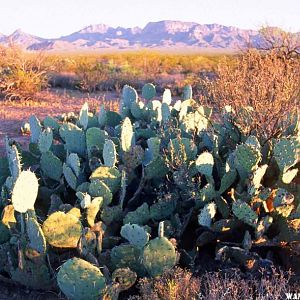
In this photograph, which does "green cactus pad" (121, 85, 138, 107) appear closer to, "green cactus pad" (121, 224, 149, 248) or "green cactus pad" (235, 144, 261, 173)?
"green cactus pad" (235, 144, 261, 173)

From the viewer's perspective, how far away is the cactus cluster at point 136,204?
16.5ft

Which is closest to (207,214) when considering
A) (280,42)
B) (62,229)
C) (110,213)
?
(110,213)

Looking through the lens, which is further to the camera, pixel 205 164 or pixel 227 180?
pixel 227 180

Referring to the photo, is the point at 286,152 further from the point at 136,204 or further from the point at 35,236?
the point at 35,236

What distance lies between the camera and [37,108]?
1551 centimetres

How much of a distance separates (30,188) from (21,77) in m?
12.6

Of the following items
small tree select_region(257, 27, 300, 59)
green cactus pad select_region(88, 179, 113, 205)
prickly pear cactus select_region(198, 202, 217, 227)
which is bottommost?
prickly pear cactus select_region(198, 202, 217, 227)

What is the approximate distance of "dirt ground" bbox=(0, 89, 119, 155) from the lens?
39.2 ft

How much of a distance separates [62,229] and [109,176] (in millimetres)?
918

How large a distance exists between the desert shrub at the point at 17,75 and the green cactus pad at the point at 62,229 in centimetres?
1211

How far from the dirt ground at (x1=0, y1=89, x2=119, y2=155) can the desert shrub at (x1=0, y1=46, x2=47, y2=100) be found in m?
0.41

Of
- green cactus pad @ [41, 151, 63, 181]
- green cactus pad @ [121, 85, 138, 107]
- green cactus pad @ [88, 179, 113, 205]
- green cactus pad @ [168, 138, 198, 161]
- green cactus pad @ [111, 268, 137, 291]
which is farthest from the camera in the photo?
green cactus pad @ [121, 85, 138, 107]

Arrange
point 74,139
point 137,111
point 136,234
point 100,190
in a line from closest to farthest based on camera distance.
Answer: point 136,234 < point 100,190 < point 74,139 < point 137,111

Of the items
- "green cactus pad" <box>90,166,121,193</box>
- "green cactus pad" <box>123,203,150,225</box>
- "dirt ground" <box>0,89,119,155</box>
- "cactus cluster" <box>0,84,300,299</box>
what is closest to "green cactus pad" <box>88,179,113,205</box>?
"cactus cluster" <box>0,84,300,299</box>
